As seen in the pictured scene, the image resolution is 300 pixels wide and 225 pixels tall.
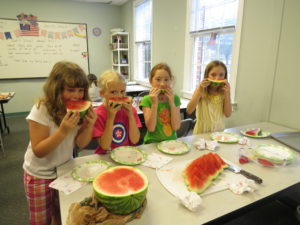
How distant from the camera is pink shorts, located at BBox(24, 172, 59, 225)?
1.33 metres

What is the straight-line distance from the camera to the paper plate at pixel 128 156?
134 centimetres

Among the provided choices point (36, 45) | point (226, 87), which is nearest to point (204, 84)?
point (226, 87)

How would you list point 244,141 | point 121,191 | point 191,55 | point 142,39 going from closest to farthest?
point 121,191
point 244,141
point 191,55
point 142,39

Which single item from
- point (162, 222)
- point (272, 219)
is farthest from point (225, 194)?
point (272, 219)

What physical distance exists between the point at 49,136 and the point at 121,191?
2.31ft

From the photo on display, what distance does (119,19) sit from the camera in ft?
22.2

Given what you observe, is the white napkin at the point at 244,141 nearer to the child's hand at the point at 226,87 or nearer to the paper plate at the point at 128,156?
the child's hand at the point at 226,87

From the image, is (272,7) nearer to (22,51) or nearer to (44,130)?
(44,130)

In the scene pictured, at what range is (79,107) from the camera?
1.29 metres

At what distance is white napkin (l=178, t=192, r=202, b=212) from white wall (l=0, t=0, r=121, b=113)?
18.6ft

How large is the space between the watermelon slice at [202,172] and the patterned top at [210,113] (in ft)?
2.91

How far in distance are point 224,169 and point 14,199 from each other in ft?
8.12

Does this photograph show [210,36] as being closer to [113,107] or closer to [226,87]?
[226,87]

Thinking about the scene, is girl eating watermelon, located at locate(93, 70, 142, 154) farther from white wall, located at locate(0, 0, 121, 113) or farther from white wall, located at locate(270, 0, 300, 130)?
white wall, located at locate(0, 0, 121, 113)
